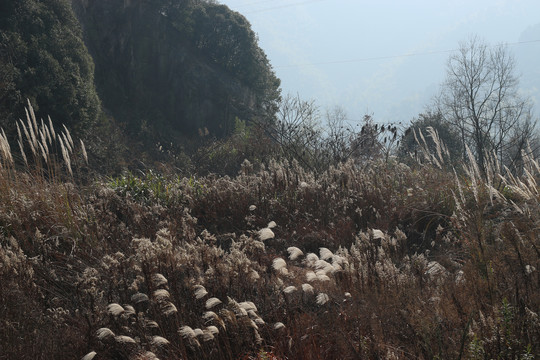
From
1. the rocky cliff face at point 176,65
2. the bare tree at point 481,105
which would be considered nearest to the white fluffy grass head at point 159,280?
the bare tree at point 481,105

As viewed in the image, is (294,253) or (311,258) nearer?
(294,253)

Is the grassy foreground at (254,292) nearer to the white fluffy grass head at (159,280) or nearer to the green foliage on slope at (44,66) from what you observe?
the white fluffy grass head at (159,280)

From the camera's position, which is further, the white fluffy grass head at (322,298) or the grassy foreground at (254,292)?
the white fluffy grass head at (322,298)

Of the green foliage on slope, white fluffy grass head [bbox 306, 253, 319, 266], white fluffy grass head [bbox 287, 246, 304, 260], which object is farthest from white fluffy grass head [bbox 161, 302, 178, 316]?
the green foliage on slope

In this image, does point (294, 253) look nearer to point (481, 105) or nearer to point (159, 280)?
point (159, 280)

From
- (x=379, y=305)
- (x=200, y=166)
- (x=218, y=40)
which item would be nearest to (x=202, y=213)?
(x=379, y=305)

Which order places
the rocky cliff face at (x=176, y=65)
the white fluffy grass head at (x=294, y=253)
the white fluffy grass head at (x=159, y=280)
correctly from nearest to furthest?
1. the white fluffy grass head at (x=159, y=280)
2. the white fluffy grass head at (x=294, y=253)
3. the rocky cliff face at (x=176, y=65)

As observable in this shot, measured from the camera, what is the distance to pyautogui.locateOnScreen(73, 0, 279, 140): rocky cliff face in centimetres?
1830

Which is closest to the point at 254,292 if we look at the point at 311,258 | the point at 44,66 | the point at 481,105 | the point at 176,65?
the point at 311,258

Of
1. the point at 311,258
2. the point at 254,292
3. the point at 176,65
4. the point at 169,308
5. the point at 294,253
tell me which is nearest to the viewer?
the point at 169,308

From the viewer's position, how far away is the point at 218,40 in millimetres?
19781

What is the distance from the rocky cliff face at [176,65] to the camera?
1830cm

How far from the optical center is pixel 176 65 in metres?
19.5

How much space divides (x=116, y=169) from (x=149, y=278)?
11632mm
